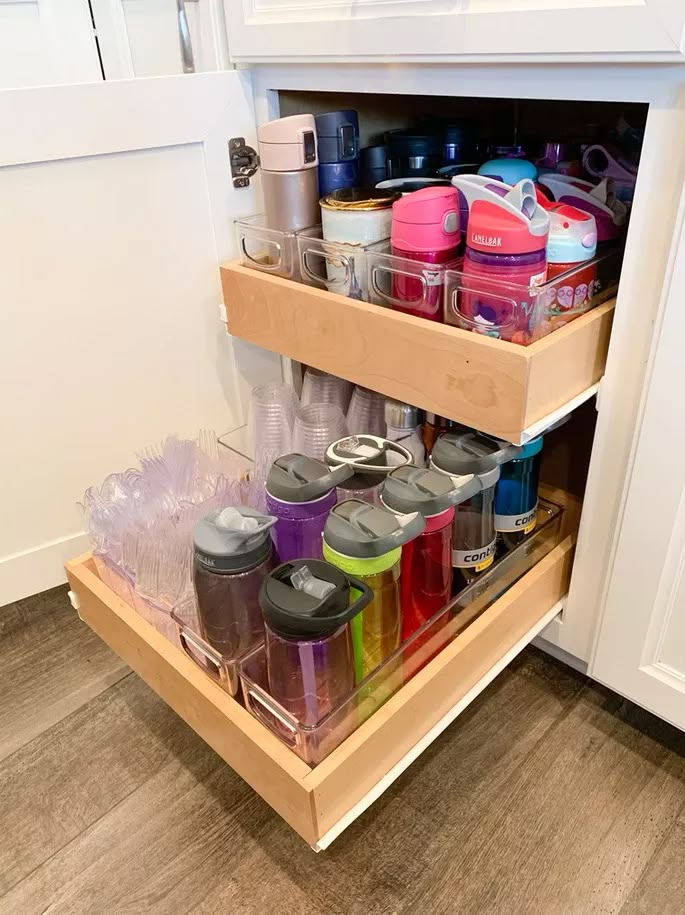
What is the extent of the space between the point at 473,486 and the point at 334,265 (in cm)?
30

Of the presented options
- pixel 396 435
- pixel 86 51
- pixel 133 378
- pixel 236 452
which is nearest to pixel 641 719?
pixel 396 435

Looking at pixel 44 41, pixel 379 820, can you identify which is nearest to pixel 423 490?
pixel 379 820

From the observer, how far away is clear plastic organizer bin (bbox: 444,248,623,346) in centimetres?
65

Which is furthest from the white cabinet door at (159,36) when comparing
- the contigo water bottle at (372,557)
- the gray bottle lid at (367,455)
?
the contigo water bottle at (372,557)

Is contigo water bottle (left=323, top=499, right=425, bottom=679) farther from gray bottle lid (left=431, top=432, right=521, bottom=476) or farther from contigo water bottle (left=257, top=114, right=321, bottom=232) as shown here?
contigo water bottle (left=257, top=114, right=321, bottom=232)

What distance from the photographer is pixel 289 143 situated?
2.68 ft

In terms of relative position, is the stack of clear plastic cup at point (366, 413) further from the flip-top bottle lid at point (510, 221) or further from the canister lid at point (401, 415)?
the flip-top bottle lid at point (510, 221)

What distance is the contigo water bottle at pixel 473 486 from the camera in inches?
27.8

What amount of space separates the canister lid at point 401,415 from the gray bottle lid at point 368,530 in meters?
0.22

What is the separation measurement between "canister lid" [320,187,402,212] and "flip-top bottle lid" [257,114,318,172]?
0.05 metres

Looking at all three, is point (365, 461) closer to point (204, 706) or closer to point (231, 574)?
point (231, 574)

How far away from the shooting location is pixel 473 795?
2.60 feet

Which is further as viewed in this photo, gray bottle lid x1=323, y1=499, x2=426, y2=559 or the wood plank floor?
the wood plank floor

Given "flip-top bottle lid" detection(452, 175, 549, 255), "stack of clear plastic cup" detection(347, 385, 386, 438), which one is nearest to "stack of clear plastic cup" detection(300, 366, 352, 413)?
"stack of clear plastic cup" detection(347, 385, 386, 438)
